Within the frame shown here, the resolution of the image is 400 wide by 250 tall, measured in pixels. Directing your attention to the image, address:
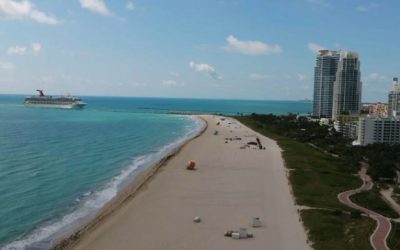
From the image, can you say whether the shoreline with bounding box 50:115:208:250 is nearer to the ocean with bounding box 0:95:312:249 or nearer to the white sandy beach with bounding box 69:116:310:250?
the white sandy beach with bounding box 69:116:310:250

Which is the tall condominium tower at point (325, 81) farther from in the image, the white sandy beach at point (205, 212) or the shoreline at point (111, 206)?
the shoreline at point (111, 206)

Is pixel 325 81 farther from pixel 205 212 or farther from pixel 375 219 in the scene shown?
pixel 205 212

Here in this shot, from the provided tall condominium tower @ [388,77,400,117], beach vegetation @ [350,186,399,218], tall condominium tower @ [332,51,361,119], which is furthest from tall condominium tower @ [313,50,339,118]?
beach vegetation @ [350,186,399,218]

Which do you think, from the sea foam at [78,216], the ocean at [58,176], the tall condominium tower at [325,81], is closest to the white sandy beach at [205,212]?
the sea foam at [78,216]

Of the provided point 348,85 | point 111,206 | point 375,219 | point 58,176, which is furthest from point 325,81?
point 111,206

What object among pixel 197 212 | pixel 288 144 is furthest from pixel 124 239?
pixel 288 144

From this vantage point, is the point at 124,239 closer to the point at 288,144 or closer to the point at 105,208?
the point at 105,208
